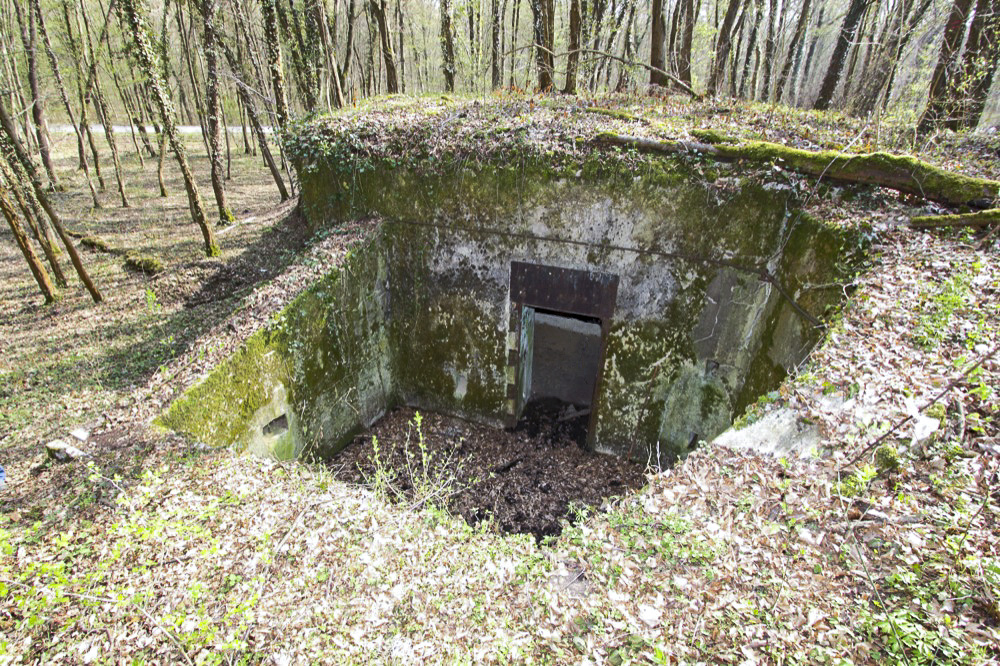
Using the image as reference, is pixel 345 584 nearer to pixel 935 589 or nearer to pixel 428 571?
pixel 428 571

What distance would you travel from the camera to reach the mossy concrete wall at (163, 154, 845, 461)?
5.79m

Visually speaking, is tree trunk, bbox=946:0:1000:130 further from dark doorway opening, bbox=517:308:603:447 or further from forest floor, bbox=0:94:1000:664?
dark doorway opening, bbox=517:308:603:447

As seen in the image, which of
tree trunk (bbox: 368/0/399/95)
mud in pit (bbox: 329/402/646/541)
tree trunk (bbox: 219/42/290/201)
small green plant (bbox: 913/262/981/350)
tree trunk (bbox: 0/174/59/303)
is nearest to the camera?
small green plant (bbox: 913/262/981/350)

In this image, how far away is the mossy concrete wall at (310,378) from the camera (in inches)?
206

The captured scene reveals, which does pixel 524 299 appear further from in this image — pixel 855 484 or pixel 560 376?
pixel 855 484

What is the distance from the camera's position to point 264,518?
3.75 metres

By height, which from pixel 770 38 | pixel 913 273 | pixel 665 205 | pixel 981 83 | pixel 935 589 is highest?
pixel 770 38

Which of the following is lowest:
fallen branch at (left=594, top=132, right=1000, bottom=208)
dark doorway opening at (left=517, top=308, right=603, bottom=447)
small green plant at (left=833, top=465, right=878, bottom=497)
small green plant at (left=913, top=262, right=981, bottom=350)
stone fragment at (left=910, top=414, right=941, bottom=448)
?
dark doorway opening at (left=517, top=308, right=603, bottom=447)

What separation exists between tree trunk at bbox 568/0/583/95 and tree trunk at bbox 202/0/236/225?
8094 millimetres

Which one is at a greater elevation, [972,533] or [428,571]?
[972,533]

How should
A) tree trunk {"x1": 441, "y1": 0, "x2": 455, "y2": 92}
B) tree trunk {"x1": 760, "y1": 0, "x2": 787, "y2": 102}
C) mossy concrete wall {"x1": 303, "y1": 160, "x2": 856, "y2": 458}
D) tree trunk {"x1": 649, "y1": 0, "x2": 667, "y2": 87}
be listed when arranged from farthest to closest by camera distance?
tree trunk {"x1": 760, "y1": 0, "x2": 787, "y2": 102}
tree trunk {"x1": 441, "y1": 0, "x2": 455, "y2": 92}
tree trunk {"x1": 649, "y1": 0, "x2": 667, "y2": 87}
mossy concrete wall {"x1": 303, "y1": 160, "x2": 856, "y2": 458}

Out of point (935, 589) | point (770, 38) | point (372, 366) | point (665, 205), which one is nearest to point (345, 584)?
point (935, 589)

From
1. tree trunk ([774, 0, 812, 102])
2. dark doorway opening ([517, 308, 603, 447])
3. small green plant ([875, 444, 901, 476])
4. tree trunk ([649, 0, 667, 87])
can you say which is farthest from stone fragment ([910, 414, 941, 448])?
tree trunk ([774, 0, 812, 102])

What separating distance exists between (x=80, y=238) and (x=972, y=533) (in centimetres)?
1785
